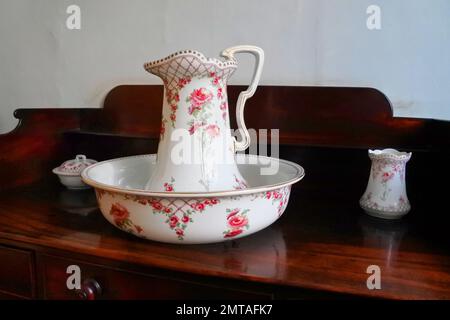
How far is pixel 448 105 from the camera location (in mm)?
660

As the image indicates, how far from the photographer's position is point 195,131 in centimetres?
49

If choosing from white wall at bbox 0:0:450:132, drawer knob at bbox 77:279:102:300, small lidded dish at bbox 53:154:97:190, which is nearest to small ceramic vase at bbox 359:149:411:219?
white wall at bbox 0:0:450:132

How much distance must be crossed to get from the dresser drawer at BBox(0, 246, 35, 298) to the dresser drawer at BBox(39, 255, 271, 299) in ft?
0.08

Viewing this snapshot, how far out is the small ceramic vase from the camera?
551 mm

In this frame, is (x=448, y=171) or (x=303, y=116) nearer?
(x=448, y=171)

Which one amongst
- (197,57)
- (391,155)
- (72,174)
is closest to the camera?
(197,57)

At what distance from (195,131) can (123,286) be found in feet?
0.74

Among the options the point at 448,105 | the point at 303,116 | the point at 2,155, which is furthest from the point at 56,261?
the point at 448,105

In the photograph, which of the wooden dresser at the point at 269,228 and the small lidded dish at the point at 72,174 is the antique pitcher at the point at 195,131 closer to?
the wooden dresser at the point at 269,228

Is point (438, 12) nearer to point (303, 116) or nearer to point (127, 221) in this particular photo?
point (303, 116)

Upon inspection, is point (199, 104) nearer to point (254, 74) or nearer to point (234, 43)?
point (254, 74)

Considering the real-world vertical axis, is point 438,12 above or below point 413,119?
above

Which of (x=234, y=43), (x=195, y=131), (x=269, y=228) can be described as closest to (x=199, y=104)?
(x=195, y=131)
